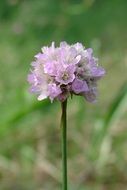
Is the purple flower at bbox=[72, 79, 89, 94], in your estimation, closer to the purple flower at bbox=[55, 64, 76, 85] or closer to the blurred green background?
the purple flower at bbox=[55, 64, 76, 85]

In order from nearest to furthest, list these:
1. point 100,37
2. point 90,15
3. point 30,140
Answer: point 30,140
point 100,37
point 90,15

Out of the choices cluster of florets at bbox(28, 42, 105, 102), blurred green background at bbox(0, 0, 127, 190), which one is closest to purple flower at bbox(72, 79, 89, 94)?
cluster of florets at bbox(28, 42, 105, 102)

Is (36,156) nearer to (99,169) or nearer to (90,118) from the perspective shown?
(99,169)

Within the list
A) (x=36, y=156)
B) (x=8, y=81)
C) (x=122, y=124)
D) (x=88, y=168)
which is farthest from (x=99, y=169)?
(x=8, y=81)

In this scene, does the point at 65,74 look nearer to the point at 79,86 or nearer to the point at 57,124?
the point at 79,86

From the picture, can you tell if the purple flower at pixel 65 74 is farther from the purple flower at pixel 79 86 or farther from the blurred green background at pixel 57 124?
the blurred green background at pixel 57 124

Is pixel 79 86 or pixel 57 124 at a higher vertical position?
pixel 57 124

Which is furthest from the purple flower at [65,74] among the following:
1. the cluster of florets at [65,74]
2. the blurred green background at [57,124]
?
the blurred green background at [57,124]

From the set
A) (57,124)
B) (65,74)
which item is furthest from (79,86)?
(57,124)
